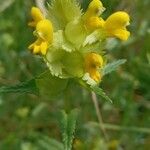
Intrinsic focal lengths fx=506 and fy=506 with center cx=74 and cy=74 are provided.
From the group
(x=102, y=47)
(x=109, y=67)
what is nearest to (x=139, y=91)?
(x=109, y=67)

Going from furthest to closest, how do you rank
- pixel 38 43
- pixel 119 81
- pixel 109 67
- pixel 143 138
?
pixel 119 81, pixel 143 138, pixel 109 67, pixel 38 43

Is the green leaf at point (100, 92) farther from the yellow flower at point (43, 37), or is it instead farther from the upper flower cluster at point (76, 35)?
the yellow flower at point (43, 37)

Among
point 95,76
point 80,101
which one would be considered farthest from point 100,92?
point 80,101

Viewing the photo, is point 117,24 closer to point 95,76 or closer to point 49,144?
point 95,76

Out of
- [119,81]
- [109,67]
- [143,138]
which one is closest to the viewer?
[109,67]

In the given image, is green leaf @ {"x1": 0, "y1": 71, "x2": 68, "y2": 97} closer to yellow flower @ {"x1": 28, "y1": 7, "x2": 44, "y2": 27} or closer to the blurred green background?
yellow flower @ {"x1": 28, "y1": 7, "x2": 44, "y2": 27}

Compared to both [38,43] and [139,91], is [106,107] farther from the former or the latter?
[38,43]

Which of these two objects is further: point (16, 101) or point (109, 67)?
point (16, 101)
